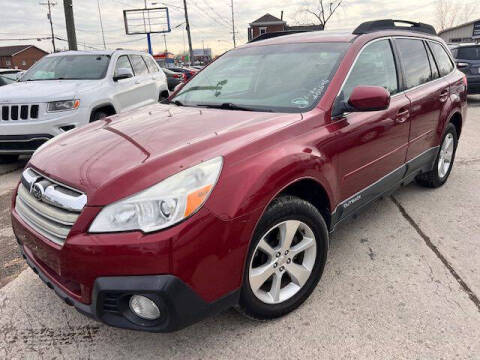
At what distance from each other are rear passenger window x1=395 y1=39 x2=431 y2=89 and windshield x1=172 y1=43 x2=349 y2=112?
89cm

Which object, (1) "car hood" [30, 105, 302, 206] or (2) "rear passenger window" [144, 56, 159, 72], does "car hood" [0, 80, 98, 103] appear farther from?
(1) "car hood" [30, 105, 302, 206]

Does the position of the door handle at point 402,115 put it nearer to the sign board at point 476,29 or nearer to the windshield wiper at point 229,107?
the windshield wiper at point 229,107

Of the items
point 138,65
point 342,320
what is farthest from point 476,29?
point 342,320

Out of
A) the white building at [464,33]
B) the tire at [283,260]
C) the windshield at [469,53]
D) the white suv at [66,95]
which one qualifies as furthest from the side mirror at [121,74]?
the white building at [464,33]

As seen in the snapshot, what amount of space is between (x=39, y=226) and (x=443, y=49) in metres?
4.47

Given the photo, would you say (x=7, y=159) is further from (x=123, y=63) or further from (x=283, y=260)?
(x=283, y=260)

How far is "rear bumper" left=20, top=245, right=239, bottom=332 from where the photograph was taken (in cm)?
173

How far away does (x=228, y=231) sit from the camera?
185 cm

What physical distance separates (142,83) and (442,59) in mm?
5108

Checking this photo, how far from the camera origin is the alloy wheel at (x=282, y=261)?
214 centimetres

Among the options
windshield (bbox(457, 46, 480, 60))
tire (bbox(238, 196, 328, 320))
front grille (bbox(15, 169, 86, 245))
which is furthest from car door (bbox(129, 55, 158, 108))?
windshield (bbox(457, 46, 480, 60))

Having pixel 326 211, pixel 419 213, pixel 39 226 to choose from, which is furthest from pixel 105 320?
pixel 419 213

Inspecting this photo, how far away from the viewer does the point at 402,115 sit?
3227 mm

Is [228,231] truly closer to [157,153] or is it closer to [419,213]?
[157,153]
